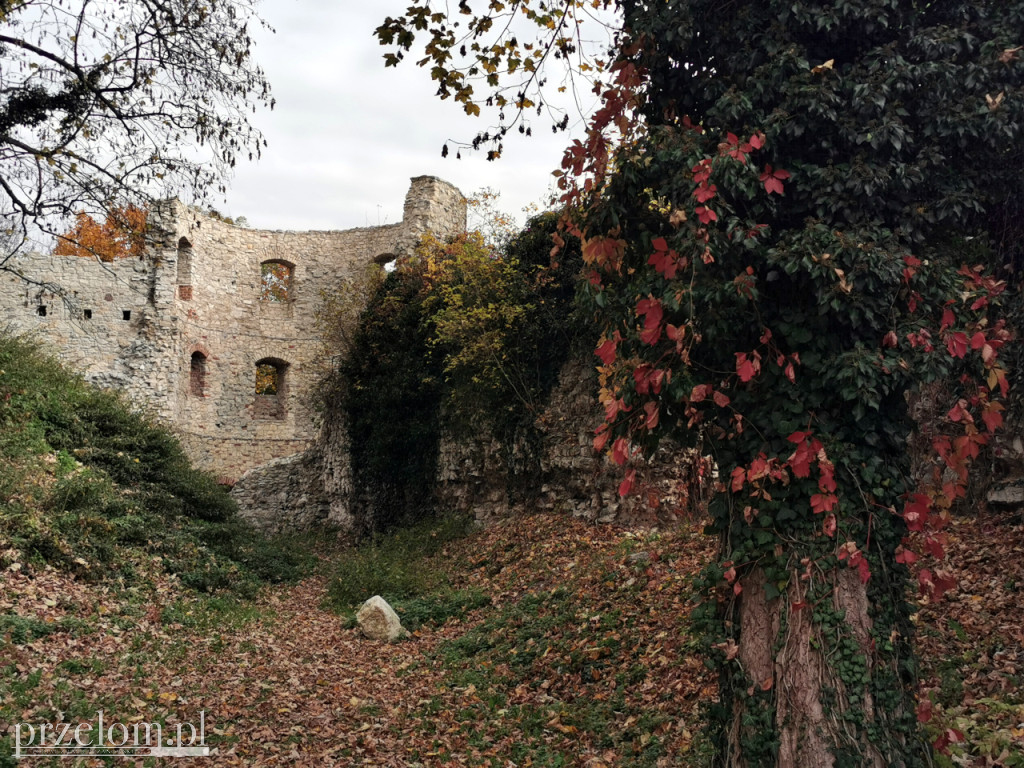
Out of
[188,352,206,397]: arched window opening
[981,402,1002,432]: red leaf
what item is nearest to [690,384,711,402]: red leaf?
[981,402,1002,432]: red leaf

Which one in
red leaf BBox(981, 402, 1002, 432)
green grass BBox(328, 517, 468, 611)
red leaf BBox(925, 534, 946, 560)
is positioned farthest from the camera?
green grass BBox(328, 517, 468, 611)

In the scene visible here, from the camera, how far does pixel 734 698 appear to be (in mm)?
4336

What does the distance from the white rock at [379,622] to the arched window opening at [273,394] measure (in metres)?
14.6

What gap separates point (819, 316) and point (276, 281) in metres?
22.6

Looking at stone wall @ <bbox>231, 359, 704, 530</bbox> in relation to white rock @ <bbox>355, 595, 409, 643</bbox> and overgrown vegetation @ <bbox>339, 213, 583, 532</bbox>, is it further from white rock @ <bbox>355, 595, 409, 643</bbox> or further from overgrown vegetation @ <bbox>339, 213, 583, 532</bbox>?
white rock @ <bbox>355, 595, 409, 643</bbox>

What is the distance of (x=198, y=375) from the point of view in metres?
22.1

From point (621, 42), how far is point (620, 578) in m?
5.45

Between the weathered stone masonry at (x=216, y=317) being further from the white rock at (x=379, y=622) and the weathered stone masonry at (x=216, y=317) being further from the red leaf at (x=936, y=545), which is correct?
the red leaf at (x=936, y=545)

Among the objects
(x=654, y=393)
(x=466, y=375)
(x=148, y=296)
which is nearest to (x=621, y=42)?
(x=654, y=393)

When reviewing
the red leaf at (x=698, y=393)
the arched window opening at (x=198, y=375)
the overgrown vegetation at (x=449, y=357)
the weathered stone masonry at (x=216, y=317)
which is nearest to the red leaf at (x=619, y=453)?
the red leaf at (x=698, y=393)

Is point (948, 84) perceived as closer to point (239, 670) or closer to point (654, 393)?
point (654, 393)

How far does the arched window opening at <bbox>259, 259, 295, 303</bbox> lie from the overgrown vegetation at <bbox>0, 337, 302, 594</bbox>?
31.8ft

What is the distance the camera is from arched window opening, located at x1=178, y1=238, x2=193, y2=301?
21.7 meters

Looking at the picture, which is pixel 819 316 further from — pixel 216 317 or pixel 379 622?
pixel 216 317
